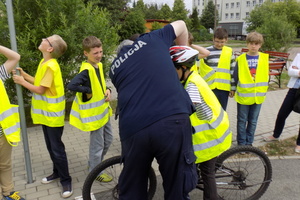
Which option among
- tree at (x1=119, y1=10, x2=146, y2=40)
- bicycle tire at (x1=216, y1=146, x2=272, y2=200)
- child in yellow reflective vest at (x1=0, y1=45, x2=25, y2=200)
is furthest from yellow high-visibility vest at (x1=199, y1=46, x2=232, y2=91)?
tree at (x1=119, y1=10, x2=146, y2=40)

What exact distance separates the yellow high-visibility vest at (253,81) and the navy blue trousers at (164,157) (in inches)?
103

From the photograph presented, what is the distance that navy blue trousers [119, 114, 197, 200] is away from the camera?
1.83m

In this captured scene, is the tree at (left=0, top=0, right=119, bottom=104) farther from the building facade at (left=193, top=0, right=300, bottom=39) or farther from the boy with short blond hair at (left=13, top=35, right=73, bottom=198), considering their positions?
the building facade at (left=193, top=0, right=300, bottom=39)

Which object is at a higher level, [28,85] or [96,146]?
[28,85]

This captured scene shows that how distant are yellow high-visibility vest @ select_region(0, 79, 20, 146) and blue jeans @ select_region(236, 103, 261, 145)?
3.30 metres

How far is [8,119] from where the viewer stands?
9.04 ft

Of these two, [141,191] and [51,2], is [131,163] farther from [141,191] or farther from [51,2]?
[51,2]

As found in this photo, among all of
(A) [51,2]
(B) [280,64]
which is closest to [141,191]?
(A) [51,2]

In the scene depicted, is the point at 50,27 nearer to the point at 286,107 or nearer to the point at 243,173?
the point at 243,173

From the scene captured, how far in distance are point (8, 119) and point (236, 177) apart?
2547mm

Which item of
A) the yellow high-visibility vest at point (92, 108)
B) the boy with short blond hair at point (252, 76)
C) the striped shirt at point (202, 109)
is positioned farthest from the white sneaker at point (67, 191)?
the boy with short blond hair at point (252, 76)

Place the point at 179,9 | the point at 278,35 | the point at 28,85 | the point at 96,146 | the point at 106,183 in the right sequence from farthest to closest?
the point at 179,9 → the point at 278,35 → the point at 96,146 → the point at 28,85 → the point at 106,183

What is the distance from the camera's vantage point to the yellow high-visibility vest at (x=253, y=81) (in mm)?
4245

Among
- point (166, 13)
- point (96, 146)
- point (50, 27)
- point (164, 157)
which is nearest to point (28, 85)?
point (96, 146)
